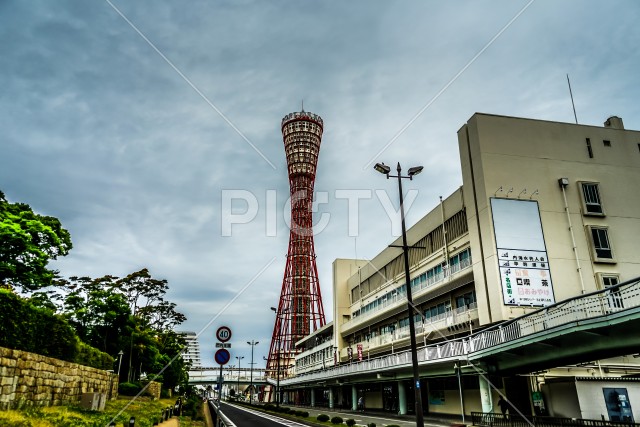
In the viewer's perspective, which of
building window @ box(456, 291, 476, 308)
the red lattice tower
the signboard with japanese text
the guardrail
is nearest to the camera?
the guardrail

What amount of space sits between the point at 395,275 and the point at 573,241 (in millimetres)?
18753

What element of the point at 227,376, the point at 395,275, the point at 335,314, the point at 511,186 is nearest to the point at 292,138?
the point at 335,314

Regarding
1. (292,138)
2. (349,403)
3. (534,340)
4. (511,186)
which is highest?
(292,138)

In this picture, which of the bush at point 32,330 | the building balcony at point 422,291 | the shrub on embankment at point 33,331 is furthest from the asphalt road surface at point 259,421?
the building balcony at point 422,291

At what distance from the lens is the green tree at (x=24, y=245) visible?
85.4 feet

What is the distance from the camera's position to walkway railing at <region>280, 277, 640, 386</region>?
14352mm

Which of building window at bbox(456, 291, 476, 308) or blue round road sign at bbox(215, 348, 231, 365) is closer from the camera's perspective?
blue round road sign at bbox(215, 348, 231, 365)

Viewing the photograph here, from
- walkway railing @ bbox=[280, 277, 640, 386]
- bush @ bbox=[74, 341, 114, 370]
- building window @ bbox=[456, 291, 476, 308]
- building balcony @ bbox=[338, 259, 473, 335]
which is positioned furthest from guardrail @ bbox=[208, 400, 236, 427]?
building balcony @ bbox=[338, 259, 473, 335]

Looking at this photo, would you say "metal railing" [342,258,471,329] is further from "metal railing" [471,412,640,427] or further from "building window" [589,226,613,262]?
"metal railing" [471,412,640,427]

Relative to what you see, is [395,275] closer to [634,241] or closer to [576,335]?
[634,241]

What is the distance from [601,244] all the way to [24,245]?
114ft

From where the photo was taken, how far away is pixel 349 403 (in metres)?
51.2

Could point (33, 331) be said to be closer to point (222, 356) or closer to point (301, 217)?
point (222, 356)

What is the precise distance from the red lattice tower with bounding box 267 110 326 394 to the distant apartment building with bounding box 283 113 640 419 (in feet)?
121
